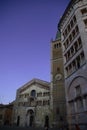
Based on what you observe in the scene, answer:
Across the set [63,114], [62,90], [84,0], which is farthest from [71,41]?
[63,114]

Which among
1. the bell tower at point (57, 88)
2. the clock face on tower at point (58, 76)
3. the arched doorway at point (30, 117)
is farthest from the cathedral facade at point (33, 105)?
the clock face on tower at point (58, 76)

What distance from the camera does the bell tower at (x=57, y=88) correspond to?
29247 millimetres

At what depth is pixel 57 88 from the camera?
1275 inches

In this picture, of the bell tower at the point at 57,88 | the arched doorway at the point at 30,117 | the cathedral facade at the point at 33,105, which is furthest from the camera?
the arched doorway at the point at 30,117

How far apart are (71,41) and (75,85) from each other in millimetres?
6581

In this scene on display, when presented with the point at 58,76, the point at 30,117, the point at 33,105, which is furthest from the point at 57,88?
the point at 30,117

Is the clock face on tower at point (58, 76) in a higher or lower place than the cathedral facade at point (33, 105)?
higher

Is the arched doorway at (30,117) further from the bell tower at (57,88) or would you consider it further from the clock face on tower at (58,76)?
the clock face on tower at (58,76)

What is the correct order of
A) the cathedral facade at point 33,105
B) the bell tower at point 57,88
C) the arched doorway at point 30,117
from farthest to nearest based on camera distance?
the arched doorway at point 30,117
the cathedral facade at point 33,105
the bell tower at point 57,88

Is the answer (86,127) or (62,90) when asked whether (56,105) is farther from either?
(86,127)

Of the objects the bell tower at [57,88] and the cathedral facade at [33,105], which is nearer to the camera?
the bell tower at [57,88]

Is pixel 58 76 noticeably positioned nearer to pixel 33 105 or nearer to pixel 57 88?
pixel 57 88

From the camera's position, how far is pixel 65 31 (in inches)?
847

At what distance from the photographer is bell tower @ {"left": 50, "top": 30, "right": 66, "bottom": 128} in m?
29.2
